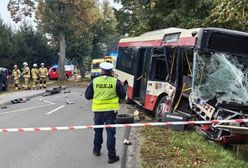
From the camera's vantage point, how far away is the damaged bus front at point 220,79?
10.4 m

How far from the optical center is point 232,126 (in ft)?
31.9

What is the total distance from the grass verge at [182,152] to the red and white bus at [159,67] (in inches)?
80.6

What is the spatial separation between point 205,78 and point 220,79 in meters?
0.40

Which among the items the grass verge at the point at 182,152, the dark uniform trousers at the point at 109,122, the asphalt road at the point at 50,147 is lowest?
the asphalt road at the point at 50,147

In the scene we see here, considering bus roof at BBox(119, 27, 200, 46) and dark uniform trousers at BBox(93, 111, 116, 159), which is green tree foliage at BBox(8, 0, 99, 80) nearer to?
bus roof at BBox(119, 27, 200, 46)

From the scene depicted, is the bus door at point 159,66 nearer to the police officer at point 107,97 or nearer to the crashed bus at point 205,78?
the crashed bus at point 205,78

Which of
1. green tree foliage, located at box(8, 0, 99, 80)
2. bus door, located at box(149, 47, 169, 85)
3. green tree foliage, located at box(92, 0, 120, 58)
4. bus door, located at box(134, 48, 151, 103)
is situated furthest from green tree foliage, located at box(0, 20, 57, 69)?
bus door, located at box(149, 47, 169, 85)

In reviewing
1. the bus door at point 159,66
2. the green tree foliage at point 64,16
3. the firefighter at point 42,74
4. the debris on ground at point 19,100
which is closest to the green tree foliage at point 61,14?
the green tree foliage at point 64,16

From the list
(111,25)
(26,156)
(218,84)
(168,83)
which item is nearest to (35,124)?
(168,83)

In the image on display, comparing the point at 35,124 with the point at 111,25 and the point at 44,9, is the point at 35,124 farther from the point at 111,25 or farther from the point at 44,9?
the point at 111,25

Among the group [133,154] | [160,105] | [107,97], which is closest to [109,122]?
[107,97]

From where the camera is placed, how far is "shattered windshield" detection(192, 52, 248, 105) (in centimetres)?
1073

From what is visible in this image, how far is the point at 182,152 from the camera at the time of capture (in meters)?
9.20

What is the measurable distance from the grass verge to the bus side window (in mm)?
3650
